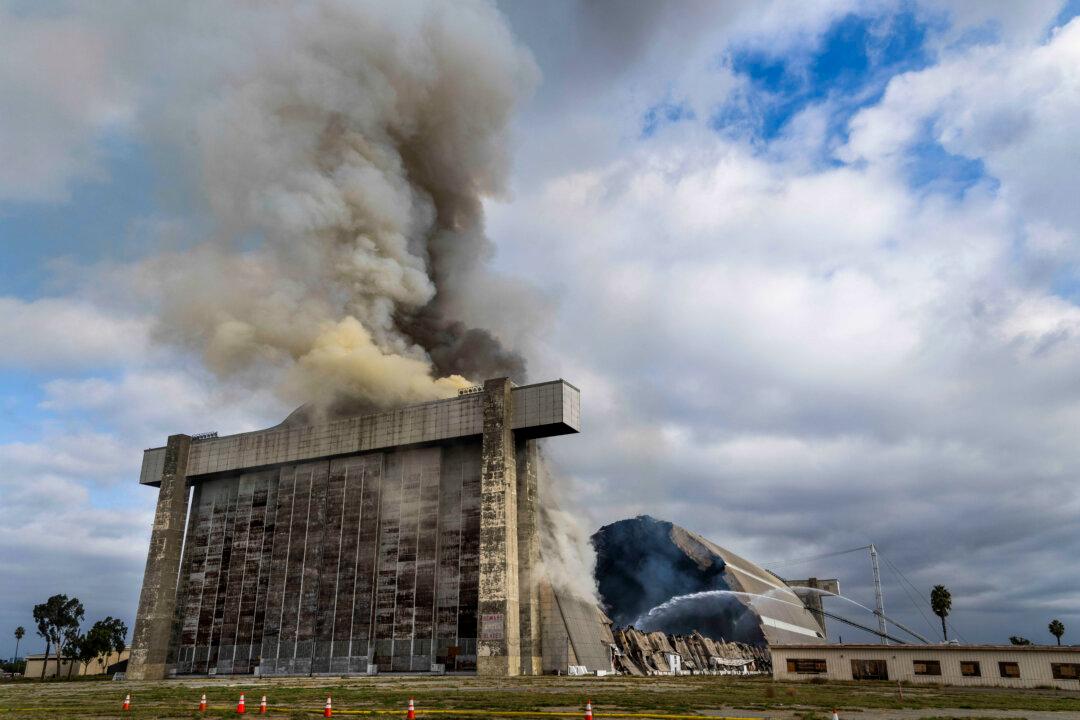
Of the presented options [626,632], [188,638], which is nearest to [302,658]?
[188,638]

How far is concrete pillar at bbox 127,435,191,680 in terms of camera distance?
59.2 metres

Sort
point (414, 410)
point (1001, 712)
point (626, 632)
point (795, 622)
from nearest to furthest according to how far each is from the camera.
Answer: point (1001, 712) → point (414, 410) → point (626, 632) → point (795, 622)

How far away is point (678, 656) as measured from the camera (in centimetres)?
7288

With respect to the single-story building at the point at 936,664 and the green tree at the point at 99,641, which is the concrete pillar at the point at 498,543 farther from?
the green tree at the point at 99,641

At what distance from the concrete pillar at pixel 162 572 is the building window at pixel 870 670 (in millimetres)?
52182

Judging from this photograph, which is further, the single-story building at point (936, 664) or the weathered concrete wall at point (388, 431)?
the weathered concrete wall at point (388, 431)

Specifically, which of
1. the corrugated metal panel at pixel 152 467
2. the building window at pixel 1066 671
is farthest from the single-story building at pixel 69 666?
the building window at pixel 1066 671

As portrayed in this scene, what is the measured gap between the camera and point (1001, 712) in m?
23.1

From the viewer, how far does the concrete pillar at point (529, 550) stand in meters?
47.8

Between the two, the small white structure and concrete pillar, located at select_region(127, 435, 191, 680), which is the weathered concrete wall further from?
the small white structure

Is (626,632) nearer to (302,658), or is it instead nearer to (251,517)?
(302,658)

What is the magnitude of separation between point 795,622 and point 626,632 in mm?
76376

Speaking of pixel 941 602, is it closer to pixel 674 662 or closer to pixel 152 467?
pixel 674 662

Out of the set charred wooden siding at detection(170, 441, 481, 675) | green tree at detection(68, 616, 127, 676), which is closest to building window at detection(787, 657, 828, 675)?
charred wooden siding at detection(170, 441, 481, 675)
